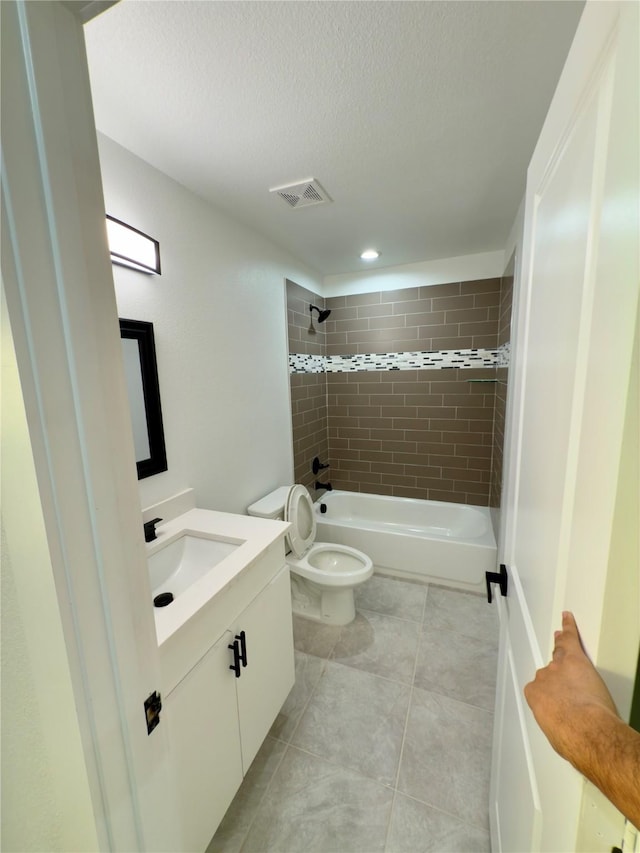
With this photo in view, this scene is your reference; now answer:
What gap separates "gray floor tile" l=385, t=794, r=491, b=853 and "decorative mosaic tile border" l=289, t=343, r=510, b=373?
2379 mm

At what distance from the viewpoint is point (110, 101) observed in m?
1.08

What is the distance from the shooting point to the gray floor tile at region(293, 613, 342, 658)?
6.25 ft

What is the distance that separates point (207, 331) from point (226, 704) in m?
1.59

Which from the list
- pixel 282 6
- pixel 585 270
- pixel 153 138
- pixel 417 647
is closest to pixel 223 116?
pixel 153 138

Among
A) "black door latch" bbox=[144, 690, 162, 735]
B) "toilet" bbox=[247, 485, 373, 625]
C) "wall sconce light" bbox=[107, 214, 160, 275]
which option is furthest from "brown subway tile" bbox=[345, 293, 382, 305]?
"black door latch" bbox=[144, 690, 162, 735]

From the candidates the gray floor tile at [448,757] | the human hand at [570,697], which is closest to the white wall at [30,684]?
the human hand at [570,697]

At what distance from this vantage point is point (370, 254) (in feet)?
8.49

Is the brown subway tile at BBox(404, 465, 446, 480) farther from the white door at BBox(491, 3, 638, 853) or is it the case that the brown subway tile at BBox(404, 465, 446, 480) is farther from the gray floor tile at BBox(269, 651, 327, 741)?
the white door at BBox(491, 3, 638, 853)

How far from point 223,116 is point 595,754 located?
1.80m

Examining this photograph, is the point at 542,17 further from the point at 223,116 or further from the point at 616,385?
the point at 616,385

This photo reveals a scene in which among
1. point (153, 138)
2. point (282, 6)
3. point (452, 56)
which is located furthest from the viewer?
point (153, 138)

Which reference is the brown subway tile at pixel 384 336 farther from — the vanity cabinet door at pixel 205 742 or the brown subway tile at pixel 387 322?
the vanity cabinet door at pixel 205 742

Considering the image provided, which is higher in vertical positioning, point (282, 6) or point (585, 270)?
point (282, 6)

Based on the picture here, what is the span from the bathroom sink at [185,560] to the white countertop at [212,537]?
3 cm
